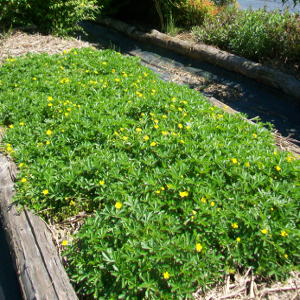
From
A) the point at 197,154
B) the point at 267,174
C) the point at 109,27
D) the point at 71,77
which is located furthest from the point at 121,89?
the point at 109,27

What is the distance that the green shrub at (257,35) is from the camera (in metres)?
6.22

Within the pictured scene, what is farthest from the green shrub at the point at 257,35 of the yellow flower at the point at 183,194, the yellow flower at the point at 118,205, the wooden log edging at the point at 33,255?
the wooden log edging at the point at 33,255

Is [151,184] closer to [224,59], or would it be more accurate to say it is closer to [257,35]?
[224,59]

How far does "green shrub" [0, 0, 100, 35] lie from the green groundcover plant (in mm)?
4195

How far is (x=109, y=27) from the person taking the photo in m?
10.8

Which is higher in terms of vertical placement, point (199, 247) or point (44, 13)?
point (44, 13)

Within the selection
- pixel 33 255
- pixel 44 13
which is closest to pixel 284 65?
pixel 33 255

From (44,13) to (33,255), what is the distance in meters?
7.11

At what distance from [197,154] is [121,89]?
6.37 ft

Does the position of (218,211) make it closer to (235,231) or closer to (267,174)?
(235,231)

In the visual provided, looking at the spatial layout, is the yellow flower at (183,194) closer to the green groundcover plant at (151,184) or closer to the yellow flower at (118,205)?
the green groundcover plant at (151,184)

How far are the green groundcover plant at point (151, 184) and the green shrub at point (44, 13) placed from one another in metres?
4.19

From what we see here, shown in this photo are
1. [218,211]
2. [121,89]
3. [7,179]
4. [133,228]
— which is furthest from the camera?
[121,89]

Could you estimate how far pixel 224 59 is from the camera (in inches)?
266
